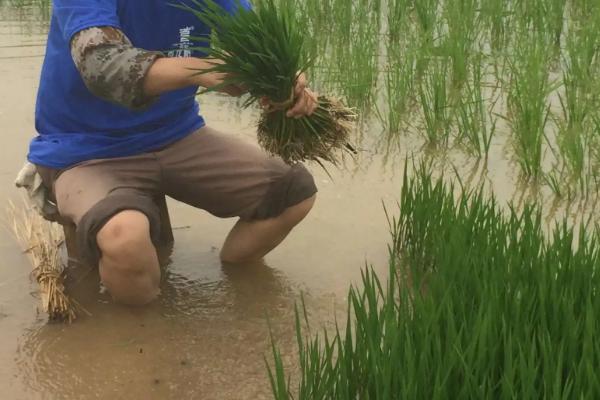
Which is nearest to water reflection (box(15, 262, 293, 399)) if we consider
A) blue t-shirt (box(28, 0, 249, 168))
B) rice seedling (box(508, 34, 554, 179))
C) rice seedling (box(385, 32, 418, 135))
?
blue t-shirt (box(28, 0, 249, 168))

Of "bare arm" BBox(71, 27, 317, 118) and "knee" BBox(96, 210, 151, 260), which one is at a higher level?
"bare arm" BBox(71, 27, 317, 118)

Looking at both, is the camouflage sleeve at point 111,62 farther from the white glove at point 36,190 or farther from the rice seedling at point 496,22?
the rice seedling at point 496,22

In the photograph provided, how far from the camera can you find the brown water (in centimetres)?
205

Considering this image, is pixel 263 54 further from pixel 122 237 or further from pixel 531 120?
pixel 531 120

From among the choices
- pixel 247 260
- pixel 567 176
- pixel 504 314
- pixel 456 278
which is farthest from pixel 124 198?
pixel 567 176

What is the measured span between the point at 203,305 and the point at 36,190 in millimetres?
557

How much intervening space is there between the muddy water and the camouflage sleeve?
59cm

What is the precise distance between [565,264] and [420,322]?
358 mm

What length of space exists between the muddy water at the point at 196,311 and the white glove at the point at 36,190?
188 mm

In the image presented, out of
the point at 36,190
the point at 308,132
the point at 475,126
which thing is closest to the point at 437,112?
the point at 475,126

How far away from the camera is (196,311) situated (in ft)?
7.80

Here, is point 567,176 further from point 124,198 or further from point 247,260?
point 124,198

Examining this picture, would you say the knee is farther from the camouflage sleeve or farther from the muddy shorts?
the camouflage sleeve

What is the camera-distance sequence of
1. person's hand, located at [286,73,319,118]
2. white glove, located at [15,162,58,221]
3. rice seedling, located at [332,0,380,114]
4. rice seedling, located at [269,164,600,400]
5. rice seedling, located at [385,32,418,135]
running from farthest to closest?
rice seedling, located at [332,0,380,114], rice seedling, located at [385,32,418,135], white glove, located at [15,162,58,221], person's hand, located at [286,73,319,118], rice seedling, located at [269,164,600,400]
